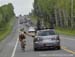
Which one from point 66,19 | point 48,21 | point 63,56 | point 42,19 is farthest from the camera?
point 42,19

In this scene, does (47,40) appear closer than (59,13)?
Yes

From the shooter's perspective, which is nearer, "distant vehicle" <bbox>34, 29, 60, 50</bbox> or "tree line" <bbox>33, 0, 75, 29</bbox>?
"distant vehicle" <bbox>34, 29, 60, 50</bbox>

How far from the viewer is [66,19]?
387ft

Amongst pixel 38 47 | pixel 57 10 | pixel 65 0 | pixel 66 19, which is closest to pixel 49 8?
pixel 57 10

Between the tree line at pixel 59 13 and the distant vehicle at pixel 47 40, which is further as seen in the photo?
the tree line at pixel 59 13

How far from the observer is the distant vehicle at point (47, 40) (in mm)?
30684

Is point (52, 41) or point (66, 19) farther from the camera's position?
point (66, 19)

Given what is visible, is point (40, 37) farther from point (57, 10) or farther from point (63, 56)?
point (57, 10)

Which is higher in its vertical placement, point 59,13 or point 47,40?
point 59,13

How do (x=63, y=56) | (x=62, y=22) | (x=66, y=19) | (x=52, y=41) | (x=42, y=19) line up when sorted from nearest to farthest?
1. (x=63, y=56)
2. (x=52, y=41)
3. (x=66, y=19)
4. (x=62, y=22)
5. (x=42, y=19)

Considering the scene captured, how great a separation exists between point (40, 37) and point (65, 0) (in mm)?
75874

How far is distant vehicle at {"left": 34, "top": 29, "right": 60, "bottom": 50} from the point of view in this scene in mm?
30684

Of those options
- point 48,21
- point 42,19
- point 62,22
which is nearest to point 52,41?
point 62,22

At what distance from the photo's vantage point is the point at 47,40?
3078 cm
